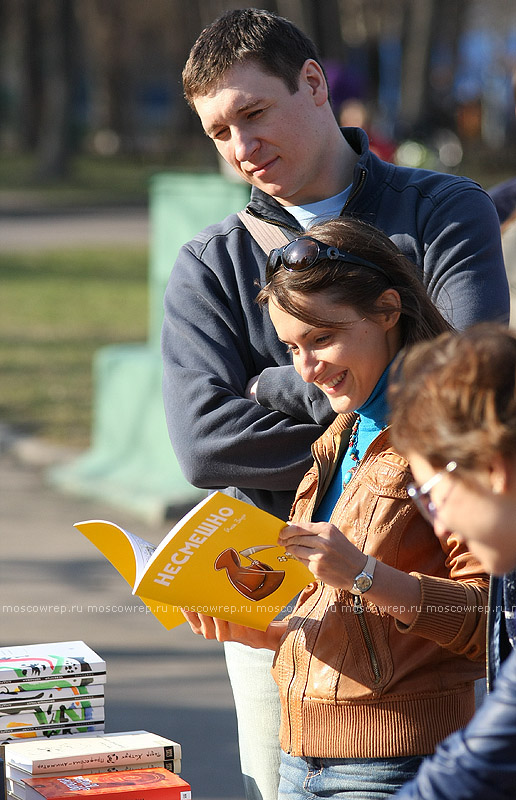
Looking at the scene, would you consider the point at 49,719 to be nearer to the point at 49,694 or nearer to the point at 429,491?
the point at 49,694

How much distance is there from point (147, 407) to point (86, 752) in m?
5.82

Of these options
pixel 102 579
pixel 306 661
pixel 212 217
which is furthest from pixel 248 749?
pixel 212 217

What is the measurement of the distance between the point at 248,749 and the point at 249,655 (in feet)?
0.75

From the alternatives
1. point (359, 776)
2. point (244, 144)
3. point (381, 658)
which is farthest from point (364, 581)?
point (244, 144)

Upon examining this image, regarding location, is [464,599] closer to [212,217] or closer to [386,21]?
[212,217]

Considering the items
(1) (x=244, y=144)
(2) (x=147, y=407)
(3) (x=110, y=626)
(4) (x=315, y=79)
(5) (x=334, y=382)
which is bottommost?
(3) (x=110, y=626)

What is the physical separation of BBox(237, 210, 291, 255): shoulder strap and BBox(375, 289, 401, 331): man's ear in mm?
425

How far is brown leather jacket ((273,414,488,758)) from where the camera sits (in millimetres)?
2197

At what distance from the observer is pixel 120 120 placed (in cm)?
4884

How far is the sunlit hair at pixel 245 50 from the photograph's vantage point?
2619 mm

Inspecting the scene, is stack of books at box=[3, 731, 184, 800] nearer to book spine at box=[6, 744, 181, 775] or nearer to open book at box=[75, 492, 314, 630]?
book spine at box=[6, 744, 181, 775]

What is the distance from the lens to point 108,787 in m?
2.33

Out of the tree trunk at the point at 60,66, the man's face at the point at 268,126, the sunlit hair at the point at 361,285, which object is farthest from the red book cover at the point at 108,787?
the tree trunk at the point at 60,66

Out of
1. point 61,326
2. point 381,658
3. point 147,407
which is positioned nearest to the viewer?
point 381,658
